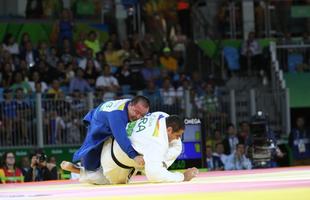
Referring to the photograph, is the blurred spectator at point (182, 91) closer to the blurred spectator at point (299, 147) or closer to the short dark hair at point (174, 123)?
the blurred spectator at point (299, 147)

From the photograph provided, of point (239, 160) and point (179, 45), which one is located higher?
point (179, 45)

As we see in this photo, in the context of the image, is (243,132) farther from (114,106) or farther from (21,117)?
(114,106)

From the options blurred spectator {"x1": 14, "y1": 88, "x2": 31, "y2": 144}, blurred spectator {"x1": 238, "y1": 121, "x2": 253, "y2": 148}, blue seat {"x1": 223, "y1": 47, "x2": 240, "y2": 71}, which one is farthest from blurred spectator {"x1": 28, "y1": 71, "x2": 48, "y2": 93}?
blue seat {"x1": 223, "y1": 47, "x2": 240, "y2": 71}

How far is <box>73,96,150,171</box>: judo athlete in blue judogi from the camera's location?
12.1 m

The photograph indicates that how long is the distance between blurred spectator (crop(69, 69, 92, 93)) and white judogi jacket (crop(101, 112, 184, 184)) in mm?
12535

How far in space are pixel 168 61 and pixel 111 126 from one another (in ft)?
51.8

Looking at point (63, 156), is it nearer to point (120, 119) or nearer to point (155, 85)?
point (155, 85)

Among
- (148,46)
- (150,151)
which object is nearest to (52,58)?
(148,46)

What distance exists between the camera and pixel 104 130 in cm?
1271

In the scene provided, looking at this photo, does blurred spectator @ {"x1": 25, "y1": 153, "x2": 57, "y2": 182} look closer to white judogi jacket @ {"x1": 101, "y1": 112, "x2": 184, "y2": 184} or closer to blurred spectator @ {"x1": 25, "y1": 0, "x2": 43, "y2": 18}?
white judogi jacket @ {"x1": 101, "y1": 112, "x2": 184, "y2": 184}

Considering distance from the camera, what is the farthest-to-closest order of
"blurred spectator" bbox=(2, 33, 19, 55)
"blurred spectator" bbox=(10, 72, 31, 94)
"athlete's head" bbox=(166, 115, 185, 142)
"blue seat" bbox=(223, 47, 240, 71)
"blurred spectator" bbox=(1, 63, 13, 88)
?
"blue seat" bbox=(223, 47, 240, 71) → "blurred spectator" bbox=(2, 33, 19, 55) → "blurred spectator" bbox=(1, 63, 13, 88) → "blurred spectator" bbox=(10, 72, 31, 94) → "athlete's head" bbox=(166, 115, 185, 142)

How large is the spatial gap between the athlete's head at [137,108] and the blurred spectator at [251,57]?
51.1 feet

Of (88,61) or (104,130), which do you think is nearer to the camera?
(104,130)

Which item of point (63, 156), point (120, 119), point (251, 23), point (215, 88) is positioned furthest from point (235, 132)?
point (120, 119)
